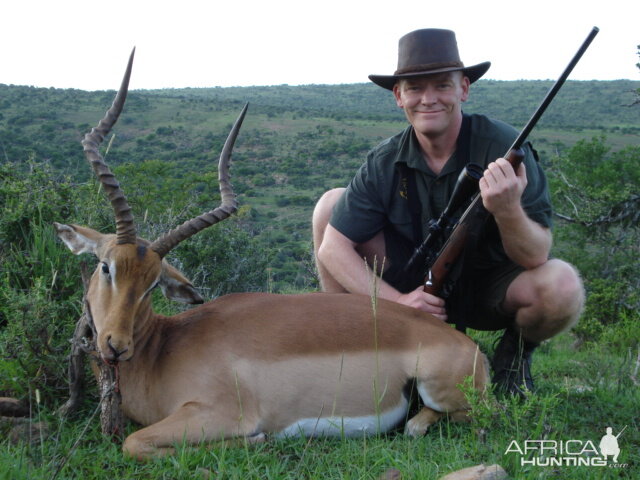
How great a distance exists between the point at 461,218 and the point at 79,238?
2375mm

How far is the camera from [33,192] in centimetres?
560

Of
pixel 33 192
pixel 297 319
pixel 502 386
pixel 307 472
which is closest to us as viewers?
pixel 307 472

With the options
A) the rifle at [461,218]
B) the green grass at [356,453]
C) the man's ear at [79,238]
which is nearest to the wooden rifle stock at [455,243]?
the rifle at [461,218]

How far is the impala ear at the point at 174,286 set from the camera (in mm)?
4055

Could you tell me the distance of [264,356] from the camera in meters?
3.70

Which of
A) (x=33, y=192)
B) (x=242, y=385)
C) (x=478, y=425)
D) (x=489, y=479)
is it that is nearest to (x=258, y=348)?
(x=242, y=385)

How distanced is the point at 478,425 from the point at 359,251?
2.01m

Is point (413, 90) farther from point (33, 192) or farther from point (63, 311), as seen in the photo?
point (33, 192)

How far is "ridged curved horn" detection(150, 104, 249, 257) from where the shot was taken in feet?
12.6

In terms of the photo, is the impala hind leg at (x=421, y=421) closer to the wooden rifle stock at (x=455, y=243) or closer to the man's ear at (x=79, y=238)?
the wooden rifle stock at (x=455, y=243)

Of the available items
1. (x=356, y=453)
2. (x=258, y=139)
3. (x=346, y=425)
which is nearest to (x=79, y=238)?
(x=346, y=425)

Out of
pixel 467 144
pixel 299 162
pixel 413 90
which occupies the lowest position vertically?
pixel 299 162

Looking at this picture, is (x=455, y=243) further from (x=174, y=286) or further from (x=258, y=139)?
(x=258, y=139)

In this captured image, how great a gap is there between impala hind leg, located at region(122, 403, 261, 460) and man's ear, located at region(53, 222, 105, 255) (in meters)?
1.22
